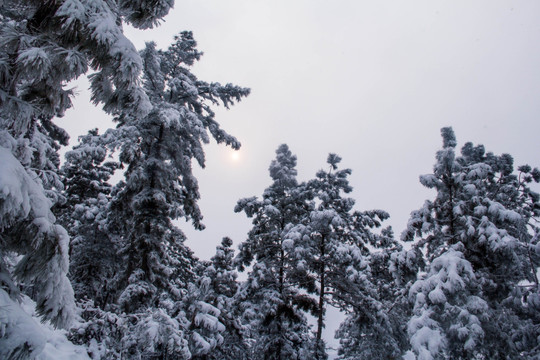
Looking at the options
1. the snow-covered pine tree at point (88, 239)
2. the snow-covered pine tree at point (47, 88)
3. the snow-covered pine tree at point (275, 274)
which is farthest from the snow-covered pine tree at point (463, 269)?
the snow-covered pine tree at point (88, 239)

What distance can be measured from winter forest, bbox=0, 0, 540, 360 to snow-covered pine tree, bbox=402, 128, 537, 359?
56 mm

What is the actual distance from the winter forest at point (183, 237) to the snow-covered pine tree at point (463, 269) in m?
0.06

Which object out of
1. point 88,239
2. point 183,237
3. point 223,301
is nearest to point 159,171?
point 183,237

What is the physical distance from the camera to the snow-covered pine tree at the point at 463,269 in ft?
32.9

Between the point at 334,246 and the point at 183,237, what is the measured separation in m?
6.65

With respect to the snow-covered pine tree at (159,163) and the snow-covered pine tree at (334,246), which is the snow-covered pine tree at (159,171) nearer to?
the snow-covered pine tree at (159,163)

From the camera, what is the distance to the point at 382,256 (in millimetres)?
14852

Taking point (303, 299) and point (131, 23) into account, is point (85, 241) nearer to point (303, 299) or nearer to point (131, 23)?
point (303, 299)

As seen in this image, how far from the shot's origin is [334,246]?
45.9ft

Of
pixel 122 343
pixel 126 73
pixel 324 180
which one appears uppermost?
pixel 324 180

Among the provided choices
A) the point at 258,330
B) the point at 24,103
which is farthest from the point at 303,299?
the point at 24,103

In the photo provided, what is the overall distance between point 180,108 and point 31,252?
1042 centimetres

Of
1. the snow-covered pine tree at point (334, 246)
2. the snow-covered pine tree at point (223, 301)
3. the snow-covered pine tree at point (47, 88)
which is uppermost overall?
the snow-covered pine tree at point (334, 246)

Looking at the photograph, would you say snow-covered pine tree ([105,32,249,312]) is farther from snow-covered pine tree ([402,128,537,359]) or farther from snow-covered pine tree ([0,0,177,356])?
snow-covered pine tree ([402,128,537,359])
